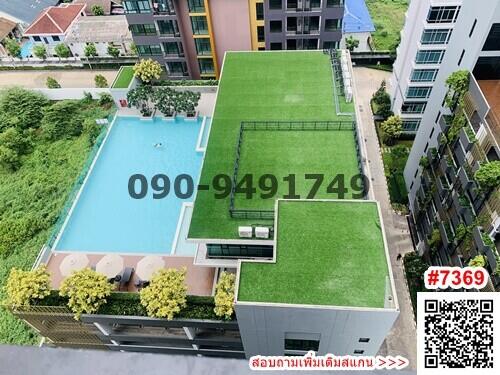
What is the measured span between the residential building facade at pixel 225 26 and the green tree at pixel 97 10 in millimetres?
28724

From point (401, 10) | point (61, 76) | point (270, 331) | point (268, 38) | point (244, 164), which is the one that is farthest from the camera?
point (401, 10)

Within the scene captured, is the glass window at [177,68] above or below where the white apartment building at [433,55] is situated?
above

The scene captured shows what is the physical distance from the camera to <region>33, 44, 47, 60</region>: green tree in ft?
210

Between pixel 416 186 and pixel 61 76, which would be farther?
pixel 61 76

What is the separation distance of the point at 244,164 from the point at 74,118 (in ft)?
110

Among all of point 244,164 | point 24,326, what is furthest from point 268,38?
point 24,326

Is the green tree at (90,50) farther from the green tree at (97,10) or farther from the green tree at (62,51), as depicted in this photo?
the green tree at (97,10)

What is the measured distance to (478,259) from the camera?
24266mm

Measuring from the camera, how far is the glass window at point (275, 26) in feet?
153

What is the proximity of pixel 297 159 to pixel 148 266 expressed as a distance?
51.2ft

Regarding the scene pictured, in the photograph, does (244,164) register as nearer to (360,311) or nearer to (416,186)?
(360,311)

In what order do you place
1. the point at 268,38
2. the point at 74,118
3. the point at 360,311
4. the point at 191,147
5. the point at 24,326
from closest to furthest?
the point at 360,311 < the point at 24,326 < the point at 191,147 < the point at 268,38 < the point at 74,118

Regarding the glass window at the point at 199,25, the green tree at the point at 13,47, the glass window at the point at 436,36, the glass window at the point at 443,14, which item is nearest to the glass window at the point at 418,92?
the glass window at the point at 436,36

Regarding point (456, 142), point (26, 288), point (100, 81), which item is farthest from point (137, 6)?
point (456, 142)
